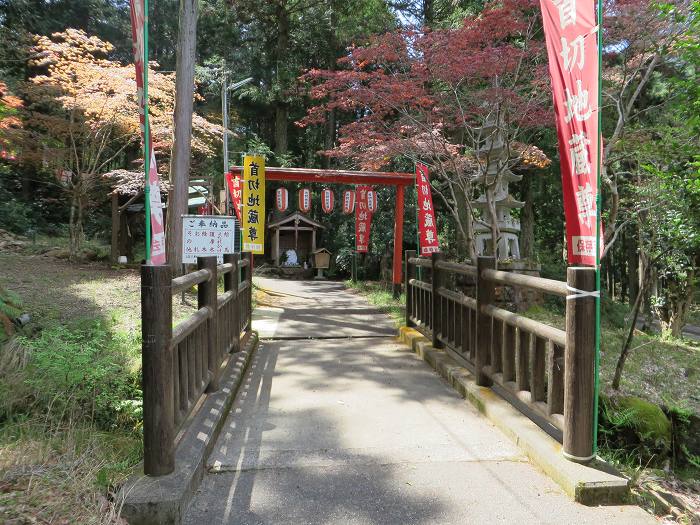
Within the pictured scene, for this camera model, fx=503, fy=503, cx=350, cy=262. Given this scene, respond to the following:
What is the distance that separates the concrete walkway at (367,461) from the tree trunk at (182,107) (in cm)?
451

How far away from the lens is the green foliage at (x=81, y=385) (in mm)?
3879

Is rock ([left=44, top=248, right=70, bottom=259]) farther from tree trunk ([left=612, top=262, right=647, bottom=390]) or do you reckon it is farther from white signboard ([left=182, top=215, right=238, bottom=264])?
tree trunk ([left=612, top=262, right=647, bottom=390])

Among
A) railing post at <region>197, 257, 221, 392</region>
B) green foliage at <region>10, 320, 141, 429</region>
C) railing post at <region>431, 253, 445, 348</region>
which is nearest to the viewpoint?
green foliage at <region>10, 320, 141, 429</region>

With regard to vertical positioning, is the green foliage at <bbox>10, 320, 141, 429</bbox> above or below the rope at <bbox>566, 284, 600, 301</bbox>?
below

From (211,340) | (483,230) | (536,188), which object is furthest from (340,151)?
(536,188)

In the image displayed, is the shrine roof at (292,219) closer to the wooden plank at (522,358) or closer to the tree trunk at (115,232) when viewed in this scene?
the tree trunk at (115,232)

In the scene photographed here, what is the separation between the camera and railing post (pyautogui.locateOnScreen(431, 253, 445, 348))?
5846mm

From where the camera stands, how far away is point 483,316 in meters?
4.29

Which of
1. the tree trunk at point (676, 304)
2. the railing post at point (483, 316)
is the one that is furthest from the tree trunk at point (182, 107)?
the tree trunk at point (676, 304)

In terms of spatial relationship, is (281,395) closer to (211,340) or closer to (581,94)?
(211,340)

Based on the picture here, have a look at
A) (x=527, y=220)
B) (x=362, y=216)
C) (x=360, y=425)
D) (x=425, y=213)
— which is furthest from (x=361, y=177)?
(x=360, y=425)

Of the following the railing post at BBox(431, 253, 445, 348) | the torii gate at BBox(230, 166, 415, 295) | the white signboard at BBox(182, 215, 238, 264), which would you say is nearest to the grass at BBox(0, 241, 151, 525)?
the white signboard at BBox(182, 215, 238, 264)

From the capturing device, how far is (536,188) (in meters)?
17.2

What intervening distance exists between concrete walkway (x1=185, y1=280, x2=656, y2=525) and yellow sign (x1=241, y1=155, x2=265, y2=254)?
597 centimetres
